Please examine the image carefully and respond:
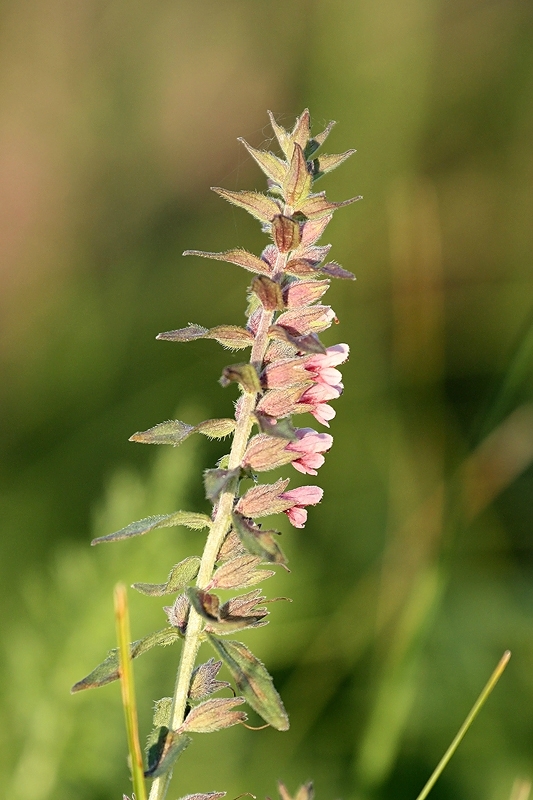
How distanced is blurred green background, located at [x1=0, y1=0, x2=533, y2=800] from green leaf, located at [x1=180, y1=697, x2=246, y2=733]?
59 cm

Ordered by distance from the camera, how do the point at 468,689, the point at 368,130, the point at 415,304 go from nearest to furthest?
the point at 468,689, the point at 415,304, the point at 368,130

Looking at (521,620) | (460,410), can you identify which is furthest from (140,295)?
(521,620)

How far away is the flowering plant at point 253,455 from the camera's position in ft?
→ 3.84

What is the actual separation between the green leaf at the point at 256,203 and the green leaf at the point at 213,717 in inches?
29.9

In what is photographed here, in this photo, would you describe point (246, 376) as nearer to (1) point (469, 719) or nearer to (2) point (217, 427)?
(2) point (217, 427)

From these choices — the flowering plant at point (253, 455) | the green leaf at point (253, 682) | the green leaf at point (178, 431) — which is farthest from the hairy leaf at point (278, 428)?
the green leaf at point (253, 682)

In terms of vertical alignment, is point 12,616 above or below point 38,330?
below

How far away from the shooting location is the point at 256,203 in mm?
1315

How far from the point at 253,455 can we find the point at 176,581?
237 mm

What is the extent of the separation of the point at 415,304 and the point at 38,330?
2.03 m

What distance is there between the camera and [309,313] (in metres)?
1.28

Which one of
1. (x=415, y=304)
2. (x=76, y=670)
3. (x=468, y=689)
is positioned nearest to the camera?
(x=76, y=670)

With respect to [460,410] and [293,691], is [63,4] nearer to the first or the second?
[460,410]

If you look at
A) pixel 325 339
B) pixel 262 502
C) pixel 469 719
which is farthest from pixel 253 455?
pixel 325 339
